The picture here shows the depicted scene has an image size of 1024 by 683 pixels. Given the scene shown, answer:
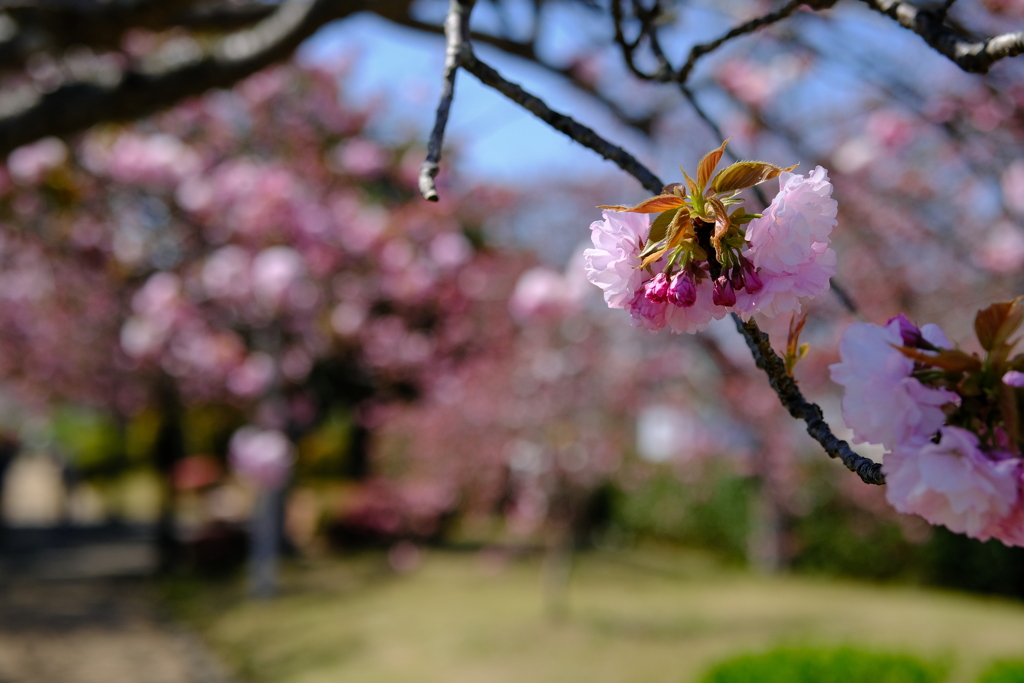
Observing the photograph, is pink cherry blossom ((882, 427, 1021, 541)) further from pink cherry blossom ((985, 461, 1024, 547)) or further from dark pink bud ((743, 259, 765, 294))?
dark pink bud ((743, 259, 765, 294))

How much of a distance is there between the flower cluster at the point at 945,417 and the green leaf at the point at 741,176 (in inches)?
8.2

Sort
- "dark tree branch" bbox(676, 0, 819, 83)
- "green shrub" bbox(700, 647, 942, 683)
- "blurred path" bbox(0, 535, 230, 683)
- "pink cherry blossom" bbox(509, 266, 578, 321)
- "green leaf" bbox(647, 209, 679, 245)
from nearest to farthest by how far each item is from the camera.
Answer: "green leaf" bbox(647, 209, 679, 245), "dark tree branch" bbox(676, 0, 819, 83), "green shrub" bbox(700, 647, 942, 683), "pink cherry blossom" bbox(509, 266, 578, 321), "blurred path" bbox(0, 535, 230, 683)

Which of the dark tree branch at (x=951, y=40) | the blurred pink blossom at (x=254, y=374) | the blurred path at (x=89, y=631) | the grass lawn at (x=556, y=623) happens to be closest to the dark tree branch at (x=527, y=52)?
the dark tree branch at (x=951, y=40)

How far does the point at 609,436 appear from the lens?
280 inches

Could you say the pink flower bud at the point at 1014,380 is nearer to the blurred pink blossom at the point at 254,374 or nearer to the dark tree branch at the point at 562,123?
the dark tree branch at the point at 562,123

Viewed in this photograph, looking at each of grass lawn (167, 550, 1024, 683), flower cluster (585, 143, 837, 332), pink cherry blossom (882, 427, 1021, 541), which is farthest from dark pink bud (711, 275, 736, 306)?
grass lawn (167, 550, 1024, 683)

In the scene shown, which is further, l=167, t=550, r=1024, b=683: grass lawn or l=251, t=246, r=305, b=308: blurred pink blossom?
l=251, t=246, r=305, b=308: blurred pink blossom

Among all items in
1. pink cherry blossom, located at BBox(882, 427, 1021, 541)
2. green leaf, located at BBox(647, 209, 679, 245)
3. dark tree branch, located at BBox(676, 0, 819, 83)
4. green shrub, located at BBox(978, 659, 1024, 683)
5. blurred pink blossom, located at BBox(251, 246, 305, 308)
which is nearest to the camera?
pink cherry blossom, located at BBox(882, 427, 1021, 541)

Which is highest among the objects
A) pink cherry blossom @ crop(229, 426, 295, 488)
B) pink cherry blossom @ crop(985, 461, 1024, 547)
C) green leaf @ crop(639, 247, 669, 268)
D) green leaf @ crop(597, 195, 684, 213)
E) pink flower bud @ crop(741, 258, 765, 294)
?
green leaf @ crop(597, 195, 684, 213)

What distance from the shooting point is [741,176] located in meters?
0.90

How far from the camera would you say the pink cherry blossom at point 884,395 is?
73 cm

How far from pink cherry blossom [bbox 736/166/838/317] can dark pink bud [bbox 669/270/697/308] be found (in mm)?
51

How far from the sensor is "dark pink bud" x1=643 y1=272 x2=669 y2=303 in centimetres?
88

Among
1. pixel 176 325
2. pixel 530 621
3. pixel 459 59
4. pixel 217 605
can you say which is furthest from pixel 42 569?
pixel 459 59
